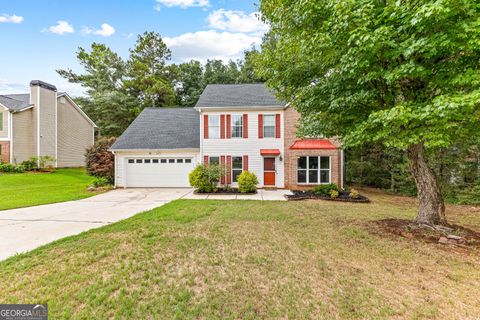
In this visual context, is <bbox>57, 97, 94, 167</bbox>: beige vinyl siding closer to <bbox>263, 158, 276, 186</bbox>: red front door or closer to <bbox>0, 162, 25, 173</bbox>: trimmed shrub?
<bbox>0, 162, 25, 173</bbox>: trimmed shrub

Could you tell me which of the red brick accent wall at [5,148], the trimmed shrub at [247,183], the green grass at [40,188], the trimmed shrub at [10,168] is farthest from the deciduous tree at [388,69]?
the red brick accent wall at [5,148]

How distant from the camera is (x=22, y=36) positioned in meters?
14.9

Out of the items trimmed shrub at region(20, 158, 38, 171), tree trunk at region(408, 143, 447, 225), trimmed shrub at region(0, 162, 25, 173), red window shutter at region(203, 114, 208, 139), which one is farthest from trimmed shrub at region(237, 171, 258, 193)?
trimmed shrub at region(20, 158, 38, 171)

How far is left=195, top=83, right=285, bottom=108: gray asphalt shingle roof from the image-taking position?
14055 mm

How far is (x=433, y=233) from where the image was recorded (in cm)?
555

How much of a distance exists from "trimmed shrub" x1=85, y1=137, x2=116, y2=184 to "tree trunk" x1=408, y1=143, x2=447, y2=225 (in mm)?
16178

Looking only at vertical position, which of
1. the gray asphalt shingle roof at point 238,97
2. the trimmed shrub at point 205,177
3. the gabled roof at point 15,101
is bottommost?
the trimmed shrub at point 205,177

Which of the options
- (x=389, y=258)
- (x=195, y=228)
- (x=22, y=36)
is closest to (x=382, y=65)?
(x=389, y=258)

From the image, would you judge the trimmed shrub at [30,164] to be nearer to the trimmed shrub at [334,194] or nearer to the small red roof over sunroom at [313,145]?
the small red roof over sunroom at [313,145]

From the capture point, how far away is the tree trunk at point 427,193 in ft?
19.3

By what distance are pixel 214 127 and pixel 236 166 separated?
281cm

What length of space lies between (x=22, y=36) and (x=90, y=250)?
18.3m
